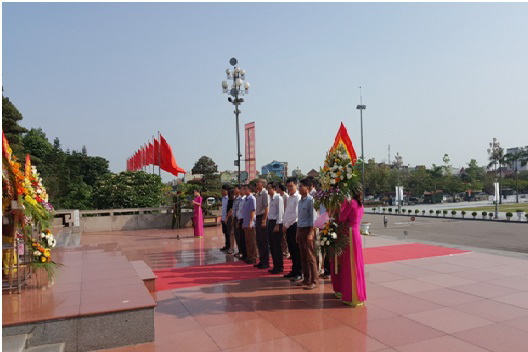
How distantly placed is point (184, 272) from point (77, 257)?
1.95m

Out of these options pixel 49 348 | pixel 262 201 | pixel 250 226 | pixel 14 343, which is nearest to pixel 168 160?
pixel 250 226

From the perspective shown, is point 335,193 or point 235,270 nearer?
point 335,193

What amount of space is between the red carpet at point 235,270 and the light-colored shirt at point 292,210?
3.90ft

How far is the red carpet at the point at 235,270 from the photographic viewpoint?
656 cm

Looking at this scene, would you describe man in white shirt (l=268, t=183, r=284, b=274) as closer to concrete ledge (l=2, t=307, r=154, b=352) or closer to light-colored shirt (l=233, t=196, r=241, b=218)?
light-colored shirt (l=233, t=196, r=241, b=218)

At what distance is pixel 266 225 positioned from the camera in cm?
758

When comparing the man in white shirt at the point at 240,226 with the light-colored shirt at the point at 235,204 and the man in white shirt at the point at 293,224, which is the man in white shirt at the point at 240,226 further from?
the man in white shirt at the point at 293,224

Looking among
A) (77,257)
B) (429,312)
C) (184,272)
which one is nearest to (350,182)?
(429,312)

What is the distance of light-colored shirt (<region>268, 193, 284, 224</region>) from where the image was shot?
22.8 feet

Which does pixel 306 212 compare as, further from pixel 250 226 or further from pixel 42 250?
pixel 42 250

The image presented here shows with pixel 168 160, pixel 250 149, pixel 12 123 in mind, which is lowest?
pixel 168 160

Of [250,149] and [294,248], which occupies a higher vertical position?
[250,149]

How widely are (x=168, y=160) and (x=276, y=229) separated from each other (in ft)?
34.3

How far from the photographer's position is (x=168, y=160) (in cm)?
1628
